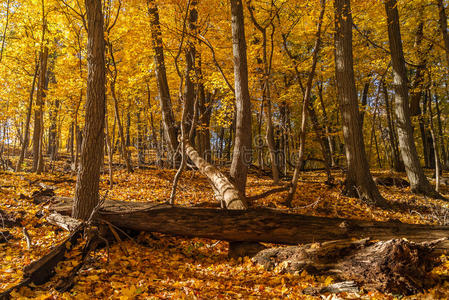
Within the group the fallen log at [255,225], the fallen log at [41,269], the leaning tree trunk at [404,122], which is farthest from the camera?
the leaning tree trunk at [404,122]

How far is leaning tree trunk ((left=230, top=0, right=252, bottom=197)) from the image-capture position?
248 inches

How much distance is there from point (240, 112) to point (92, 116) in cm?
340

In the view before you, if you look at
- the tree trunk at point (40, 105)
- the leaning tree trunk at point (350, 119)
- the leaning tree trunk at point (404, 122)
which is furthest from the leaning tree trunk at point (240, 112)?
the tree trunk at point (40, 105)

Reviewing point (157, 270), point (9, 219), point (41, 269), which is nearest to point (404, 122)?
point (157, 270)

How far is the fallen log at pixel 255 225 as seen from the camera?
377cm

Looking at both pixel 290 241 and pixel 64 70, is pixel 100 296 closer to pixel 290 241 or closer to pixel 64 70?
pixel 290 241

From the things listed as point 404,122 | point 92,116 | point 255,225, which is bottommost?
point 255,225

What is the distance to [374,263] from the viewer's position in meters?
3.08

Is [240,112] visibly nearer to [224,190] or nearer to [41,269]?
[224,190]

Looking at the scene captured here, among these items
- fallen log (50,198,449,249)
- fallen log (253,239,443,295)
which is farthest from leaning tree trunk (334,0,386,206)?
fallen log (253,239,443,295)

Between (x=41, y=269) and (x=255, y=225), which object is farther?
(x=255, y=225)

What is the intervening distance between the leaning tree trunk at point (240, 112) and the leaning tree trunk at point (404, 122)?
229 inches

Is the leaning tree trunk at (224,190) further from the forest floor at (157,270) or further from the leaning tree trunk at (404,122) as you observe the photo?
the leaning tree trunk at (404,122)

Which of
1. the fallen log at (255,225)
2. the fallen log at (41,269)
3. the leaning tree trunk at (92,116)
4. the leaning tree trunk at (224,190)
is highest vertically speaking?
the leaning tree trunk at (92,116)
